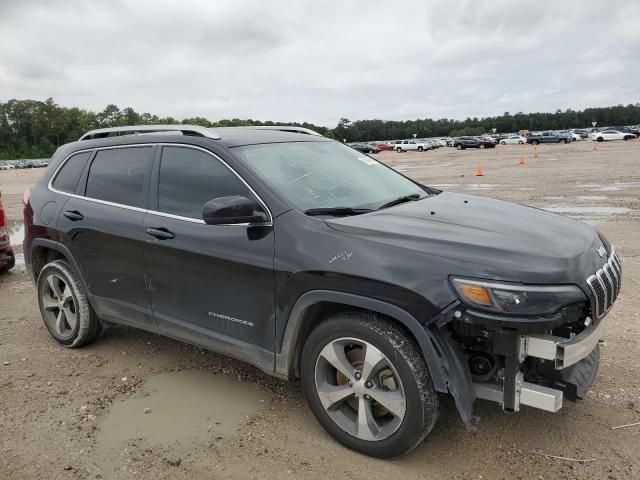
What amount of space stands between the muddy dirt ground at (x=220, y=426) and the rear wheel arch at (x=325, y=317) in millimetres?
489

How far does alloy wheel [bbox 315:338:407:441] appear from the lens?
2.98 meters

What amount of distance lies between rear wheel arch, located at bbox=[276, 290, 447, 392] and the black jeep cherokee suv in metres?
0.01

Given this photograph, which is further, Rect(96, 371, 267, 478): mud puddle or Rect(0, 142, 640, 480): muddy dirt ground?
Rect(96, 371, 267, 478): mud puddle

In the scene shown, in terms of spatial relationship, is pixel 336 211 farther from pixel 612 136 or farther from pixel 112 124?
pixel 112 124

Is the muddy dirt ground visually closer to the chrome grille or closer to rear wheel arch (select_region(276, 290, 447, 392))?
rear wheel arch (select_region(276, 290, 447, 392))

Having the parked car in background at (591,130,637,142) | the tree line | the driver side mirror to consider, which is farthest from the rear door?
the tree line

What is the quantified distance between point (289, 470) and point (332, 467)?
233 millimetres

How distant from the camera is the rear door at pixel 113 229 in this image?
405cm

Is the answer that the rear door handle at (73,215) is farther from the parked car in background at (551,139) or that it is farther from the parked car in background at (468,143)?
the parked car in background at (551,139)

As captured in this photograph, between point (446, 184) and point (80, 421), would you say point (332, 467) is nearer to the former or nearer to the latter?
point (80, 421)

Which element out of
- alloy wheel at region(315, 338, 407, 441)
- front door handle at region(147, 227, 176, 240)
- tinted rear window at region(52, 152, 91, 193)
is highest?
tinted rear window at region(52, 152, 91, 193)

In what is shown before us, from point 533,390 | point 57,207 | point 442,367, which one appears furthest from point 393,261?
point 57,207

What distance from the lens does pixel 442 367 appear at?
2791 mm

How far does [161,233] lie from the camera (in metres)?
3.81
